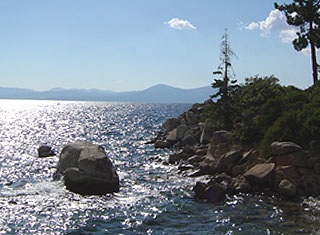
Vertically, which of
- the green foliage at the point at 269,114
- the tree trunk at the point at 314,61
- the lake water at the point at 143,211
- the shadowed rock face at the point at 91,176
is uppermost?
the tree trunk at the point at 314,61

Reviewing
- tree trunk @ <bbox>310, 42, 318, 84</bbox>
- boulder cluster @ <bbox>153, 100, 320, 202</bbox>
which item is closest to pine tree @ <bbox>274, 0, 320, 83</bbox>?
tree trunk @ <bbox>310, 42, 318, 84</bbox>

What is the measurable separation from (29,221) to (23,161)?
17.7 m

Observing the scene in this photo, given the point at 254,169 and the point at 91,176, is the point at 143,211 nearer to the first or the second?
the point at 91,176

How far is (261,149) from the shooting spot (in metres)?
21.9

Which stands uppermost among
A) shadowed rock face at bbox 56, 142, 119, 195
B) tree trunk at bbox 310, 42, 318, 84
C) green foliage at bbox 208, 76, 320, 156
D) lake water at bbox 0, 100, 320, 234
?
tree trunk at bbox 310, 42, 318, 84

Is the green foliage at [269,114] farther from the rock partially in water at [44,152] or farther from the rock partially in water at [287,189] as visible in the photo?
the rock partially in water at [44,152]

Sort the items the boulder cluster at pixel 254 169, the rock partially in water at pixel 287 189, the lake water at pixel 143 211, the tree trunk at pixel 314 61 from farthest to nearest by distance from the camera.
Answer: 1. the tree trunk at pixel 314 61
2. the boulder cluster at pixel 254 169
3. the rock partially in water at pixel 287 189
4. the lake water at pixel 143 211

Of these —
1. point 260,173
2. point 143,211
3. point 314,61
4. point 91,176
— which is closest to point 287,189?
point 260,173

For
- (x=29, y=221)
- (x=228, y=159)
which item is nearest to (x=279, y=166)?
(x=228, y=159)

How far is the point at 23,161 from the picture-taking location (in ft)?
101

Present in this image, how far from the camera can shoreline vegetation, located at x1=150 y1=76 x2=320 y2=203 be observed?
18172 mm

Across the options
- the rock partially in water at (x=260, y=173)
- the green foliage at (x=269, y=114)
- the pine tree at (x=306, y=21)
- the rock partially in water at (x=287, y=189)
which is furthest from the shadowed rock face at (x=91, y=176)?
the pine tree at (x=306, y=21)

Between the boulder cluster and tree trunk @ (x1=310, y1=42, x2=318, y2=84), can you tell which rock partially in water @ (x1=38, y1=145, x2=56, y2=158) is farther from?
tree trunk @ (x1=310, y1=42, x2=318, y2=84)

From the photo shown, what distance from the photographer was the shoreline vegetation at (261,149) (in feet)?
59.6
